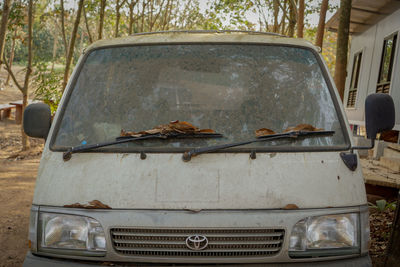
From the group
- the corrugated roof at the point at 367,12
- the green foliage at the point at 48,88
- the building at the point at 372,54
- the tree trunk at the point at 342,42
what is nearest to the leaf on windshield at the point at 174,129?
the tree trunk at the point at 342,42

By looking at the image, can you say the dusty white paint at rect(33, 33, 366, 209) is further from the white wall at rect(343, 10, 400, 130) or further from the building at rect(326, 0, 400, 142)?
the white wall at rect(343, 10, 400, 130)

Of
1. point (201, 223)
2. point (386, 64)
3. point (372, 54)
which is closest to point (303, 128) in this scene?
point (201, 223)

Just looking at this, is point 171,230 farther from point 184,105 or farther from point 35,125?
point 35,125

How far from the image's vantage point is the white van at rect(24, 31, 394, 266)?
8.20 ft

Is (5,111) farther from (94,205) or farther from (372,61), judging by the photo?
(94,205)

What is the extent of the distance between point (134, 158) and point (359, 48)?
569 inches

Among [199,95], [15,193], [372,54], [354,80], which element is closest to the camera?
[199,95]

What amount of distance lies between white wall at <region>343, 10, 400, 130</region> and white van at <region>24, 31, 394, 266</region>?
27.3 feet

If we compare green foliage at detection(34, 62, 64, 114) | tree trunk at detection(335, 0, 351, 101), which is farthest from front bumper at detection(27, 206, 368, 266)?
green foliage at detection(34, 62, 64, 114)

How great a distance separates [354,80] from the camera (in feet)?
52.4

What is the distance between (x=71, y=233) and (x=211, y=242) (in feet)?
2.59

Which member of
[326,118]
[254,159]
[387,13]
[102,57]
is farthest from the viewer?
[387,13]

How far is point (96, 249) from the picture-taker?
2.54 m

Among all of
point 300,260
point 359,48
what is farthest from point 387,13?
point 300,260
